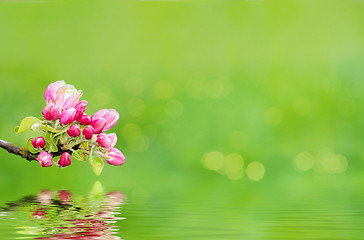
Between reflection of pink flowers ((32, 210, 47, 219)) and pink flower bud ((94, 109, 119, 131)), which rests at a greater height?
pink flower bud ((94, 109, 119, 131))

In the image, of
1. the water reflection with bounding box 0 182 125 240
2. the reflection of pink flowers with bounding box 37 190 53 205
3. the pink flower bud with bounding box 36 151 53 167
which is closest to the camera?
the pink flower bud with bounding box 36 151 53 167

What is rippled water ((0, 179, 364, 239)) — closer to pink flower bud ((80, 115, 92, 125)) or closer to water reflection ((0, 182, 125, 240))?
water reflection ((0, 182, 125, 240))

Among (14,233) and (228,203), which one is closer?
(14,233)

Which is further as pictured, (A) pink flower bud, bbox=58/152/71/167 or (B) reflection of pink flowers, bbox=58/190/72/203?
(B) reflection of pink flowers, bbox=58/190/72/203

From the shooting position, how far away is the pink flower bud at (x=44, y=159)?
1.68 m

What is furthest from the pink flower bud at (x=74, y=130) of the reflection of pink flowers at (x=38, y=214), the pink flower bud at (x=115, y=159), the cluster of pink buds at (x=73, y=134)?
the reflection of pink flowers at (x=38, y=214)

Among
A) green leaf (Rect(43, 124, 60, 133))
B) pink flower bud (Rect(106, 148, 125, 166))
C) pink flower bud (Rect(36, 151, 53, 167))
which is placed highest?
green leaf (Rect(43, 124, 60, 133))

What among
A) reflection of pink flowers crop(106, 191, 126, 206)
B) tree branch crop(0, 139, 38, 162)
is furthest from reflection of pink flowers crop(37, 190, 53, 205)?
tree branch crop(0, 139, 38, 162)

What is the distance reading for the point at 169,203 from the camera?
2.67 meters

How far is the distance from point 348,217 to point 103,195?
116 cm

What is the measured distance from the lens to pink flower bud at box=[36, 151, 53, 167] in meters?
1.68

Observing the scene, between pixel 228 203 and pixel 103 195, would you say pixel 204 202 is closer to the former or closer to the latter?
pixel 228 203

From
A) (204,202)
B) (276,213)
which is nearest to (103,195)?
(204,202)

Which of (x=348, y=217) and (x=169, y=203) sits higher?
(x=169, y=203)
